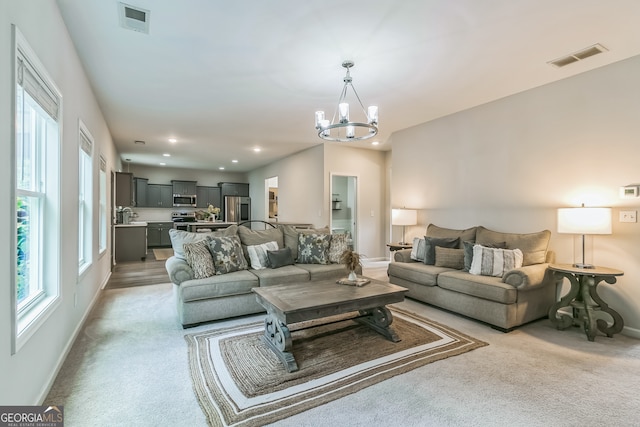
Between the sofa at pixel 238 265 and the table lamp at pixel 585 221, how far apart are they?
2.21m

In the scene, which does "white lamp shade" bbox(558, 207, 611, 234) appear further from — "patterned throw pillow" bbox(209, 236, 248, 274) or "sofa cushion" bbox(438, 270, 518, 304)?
"patterned throw pillow" bbox(209, 236, 248, 274)

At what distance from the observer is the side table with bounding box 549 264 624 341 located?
2898 mm

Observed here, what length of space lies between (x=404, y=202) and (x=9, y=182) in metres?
5.21

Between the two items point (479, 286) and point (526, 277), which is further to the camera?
point (479, 286)

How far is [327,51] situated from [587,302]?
353cm

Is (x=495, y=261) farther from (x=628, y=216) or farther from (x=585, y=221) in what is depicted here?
(x=628, y=216)

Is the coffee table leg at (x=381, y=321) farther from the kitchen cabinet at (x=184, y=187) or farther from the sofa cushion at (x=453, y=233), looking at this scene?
the kitchen cabinet at (x=184, y=187)

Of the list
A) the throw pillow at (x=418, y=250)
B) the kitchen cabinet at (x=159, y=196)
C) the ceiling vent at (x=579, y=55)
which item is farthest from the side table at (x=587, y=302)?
the kitchen cabinet at (x=159, y=196)

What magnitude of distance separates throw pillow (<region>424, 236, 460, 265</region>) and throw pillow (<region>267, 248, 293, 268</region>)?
6.25 ft

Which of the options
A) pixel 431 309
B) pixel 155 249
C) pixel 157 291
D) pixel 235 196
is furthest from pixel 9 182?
pixel 235 196

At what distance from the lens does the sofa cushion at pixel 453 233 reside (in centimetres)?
418

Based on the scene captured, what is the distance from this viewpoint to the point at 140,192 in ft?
31.3

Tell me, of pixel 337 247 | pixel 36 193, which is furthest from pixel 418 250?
pixel 36 193

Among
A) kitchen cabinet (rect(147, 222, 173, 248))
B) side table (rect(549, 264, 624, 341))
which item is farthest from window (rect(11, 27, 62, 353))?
kitchen cabinet (rect(147, 222, 173, 248))
